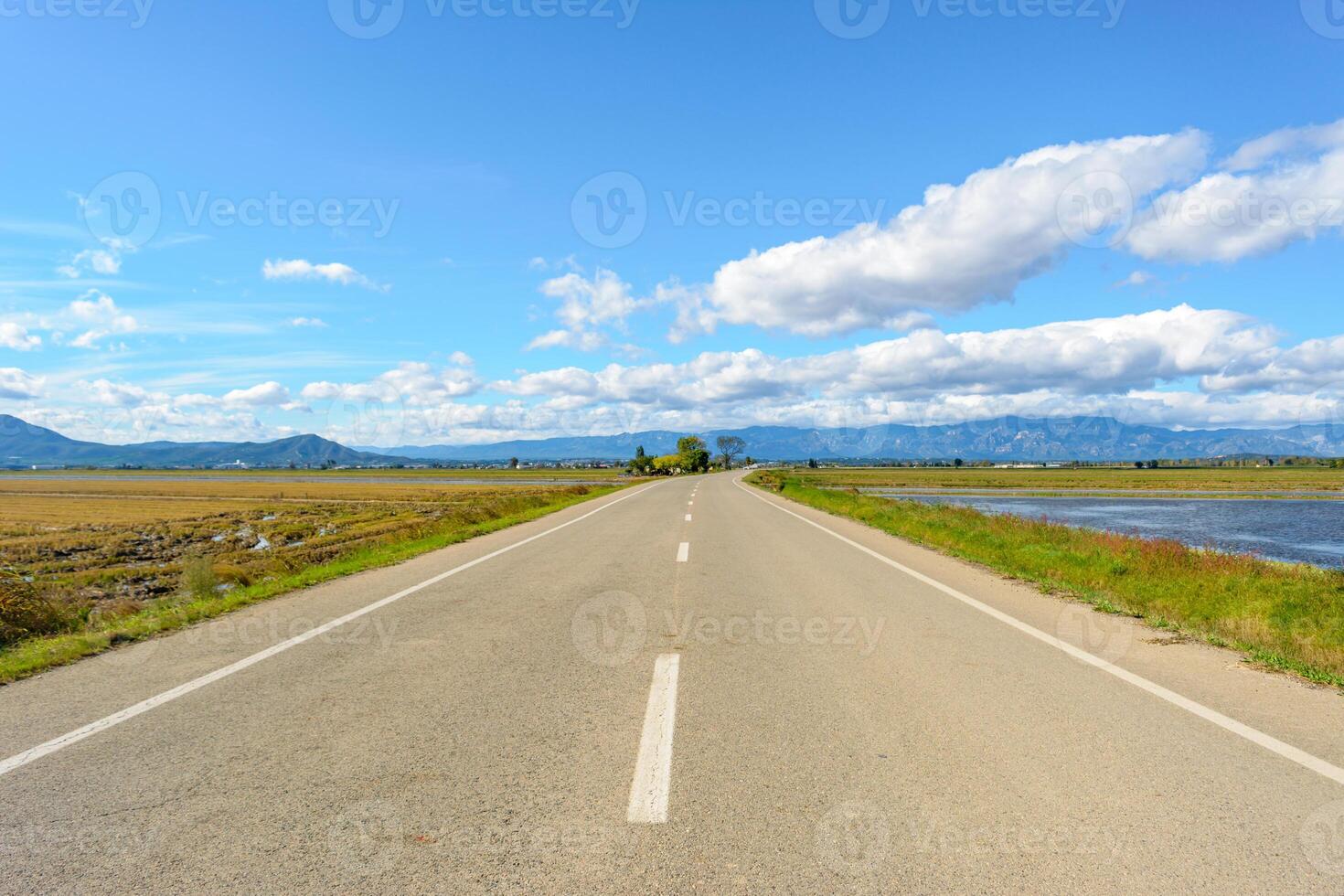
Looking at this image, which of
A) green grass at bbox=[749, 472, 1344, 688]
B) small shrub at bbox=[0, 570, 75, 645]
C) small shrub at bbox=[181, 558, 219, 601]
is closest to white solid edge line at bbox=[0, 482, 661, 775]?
small shrub at bbox=[0, 570, 75, 645]

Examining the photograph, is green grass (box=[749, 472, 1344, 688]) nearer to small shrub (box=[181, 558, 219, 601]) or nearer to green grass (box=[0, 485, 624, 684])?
green grass (box=[0, 485, 624, 684])

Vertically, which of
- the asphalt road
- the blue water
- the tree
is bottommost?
the blue water

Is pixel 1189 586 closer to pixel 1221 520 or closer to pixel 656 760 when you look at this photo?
pixel 656 760

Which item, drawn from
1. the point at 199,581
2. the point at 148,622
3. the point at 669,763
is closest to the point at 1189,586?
the point at 669,763

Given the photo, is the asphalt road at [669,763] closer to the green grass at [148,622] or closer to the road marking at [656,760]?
the road marking at [656,760]

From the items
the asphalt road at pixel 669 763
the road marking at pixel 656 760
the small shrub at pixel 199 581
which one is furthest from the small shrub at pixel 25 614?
the road marking at pixel 656 760

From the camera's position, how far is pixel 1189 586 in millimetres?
10602

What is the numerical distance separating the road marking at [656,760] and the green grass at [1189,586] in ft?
18.0

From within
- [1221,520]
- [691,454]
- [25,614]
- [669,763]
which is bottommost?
[1221,520]

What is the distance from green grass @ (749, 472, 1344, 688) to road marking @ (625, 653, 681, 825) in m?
5.50

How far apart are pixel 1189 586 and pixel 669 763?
9814 mm

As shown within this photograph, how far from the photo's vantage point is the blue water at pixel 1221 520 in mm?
25656

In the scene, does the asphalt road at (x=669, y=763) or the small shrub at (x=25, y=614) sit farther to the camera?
the small shrub at (x=25, y=614)

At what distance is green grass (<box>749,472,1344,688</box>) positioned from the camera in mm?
7492
